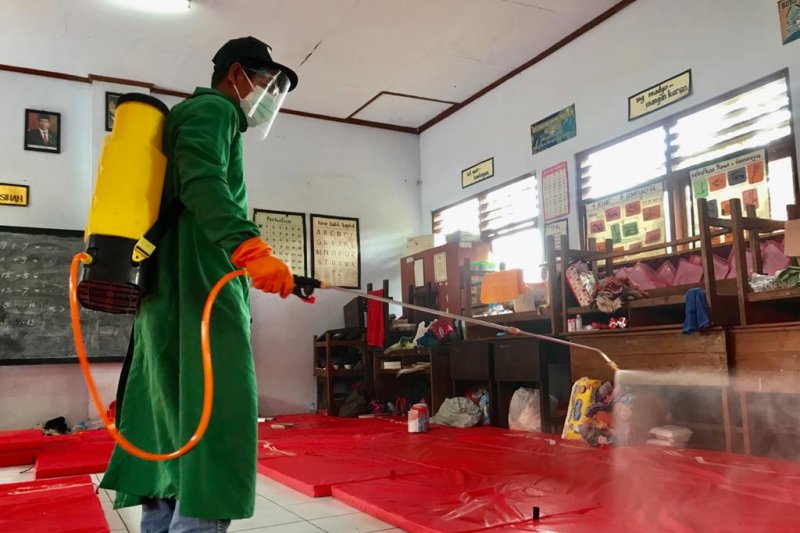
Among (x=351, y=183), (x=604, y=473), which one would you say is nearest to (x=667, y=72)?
(x=604, y=473)

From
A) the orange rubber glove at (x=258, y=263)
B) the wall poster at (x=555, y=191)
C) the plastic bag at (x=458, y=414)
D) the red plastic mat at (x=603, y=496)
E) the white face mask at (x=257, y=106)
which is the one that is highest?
the wall poster at (x=555, y=191)

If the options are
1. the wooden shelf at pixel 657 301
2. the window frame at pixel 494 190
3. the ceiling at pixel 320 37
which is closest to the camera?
the wooden shelf at pixel 657 301

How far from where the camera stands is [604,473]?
3.02m

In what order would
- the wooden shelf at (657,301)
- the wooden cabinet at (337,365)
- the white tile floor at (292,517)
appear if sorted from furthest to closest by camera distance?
the wooden cabinet at (337,365) < the wooden shelf at (657,301) < the white tile floor at (292,517)

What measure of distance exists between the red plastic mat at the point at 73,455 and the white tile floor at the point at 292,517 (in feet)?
2.20

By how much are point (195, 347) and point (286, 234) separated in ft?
19.5

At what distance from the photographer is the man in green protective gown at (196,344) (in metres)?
1.26

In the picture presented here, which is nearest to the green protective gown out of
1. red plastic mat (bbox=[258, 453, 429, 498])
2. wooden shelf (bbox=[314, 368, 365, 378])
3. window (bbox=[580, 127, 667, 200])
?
red plastic mat (bbox=[258, 453, 429, 498])

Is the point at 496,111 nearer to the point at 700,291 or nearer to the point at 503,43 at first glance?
the point at 503,43

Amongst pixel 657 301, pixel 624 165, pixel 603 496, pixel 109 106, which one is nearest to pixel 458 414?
pixel 657 301

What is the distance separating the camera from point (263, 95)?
1680mm

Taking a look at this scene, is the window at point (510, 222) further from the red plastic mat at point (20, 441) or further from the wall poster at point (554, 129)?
the red plastic mat at point (20, 441)

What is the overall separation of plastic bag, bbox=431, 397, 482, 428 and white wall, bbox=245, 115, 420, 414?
2233 millimetres

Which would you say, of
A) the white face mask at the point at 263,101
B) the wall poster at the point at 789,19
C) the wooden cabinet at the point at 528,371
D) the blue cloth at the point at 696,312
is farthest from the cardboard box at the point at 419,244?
the white face mask at the point at 263,101
